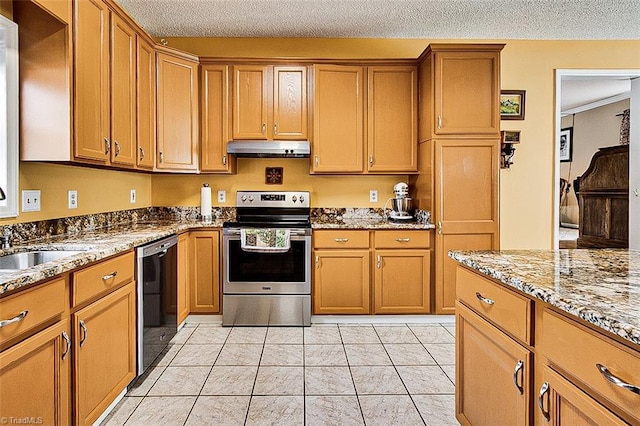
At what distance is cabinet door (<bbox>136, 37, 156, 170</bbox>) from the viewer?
302 centimetres

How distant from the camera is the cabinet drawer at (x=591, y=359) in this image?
0.81 m

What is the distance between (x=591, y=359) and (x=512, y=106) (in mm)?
3661

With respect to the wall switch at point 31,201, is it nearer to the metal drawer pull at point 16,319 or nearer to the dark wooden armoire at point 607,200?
the metal drawer pull at point 16,319

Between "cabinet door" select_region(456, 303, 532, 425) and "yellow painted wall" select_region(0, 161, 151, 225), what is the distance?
231 centimetres

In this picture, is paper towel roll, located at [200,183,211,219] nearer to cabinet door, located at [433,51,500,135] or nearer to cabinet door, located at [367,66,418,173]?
cabinet door, located at [367,66,418,173]

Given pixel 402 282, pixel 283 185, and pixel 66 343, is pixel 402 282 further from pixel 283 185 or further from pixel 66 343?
pixel 66 343

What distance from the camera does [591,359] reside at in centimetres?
93

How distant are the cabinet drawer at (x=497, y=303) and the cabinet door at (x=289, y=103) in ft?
7.75

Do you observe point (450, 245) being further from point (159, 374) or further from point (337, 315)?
point (159, 374)

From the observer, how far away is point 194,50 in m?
4.02

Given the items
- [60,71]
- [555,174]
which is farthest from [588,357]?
[555,174]

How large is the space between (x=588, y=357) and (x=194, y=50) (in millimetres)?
4104

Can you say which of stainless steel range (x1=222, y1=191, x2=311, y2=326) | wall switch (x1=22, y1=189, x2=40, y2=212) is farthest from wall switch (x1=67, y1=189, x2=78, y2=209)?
stainless steel range (x1=222, y1=191, x2=311, y2=326)

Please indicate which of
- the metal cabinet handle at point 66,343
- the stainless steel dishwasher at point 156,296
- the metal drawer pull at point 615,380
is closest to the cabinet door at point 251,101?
the stainless steel dishwasher at point 156,296
